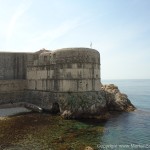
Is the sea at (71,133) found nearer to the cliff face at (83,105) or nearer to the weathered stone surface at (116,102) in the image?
the cliff face at (83,105)

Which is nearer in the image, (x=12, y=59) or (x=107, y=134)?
(x=107, y=134)

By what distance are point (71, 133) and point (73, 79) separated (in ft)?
33.6

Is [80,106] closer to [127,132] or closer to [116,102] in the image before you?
[127,132]

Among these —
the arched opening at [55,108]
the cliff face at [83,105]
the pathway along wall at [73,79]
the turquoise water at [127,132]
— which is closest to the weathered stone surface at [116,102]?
the cliff face at [83,105]

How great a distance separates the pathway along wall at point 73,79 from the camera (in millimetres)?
31047

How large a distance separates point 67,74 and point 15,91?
11.1 meters

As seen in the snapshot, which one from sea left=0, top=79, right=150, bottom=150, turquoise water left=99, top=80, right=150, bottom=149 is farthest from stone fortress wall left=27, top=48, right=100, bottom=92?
turquoise water left=99, top=80, right=150, bottom=149

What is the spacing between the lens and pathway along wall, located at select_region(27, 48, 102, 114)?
102ft

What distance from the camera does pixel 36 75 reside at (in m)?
36.8

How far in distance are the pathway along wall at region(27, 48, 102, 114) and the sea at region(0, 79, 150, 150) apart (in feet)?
9.37

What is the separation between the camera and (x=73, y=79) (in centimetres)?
3145

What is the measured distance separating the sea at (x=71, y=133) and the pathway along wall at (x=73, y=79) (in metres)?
2.86

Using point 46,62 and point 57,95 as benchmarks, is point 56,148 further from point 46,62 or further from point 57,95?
point 46,62

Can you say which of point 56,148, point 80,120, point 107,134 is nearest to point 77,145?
point 56,148
